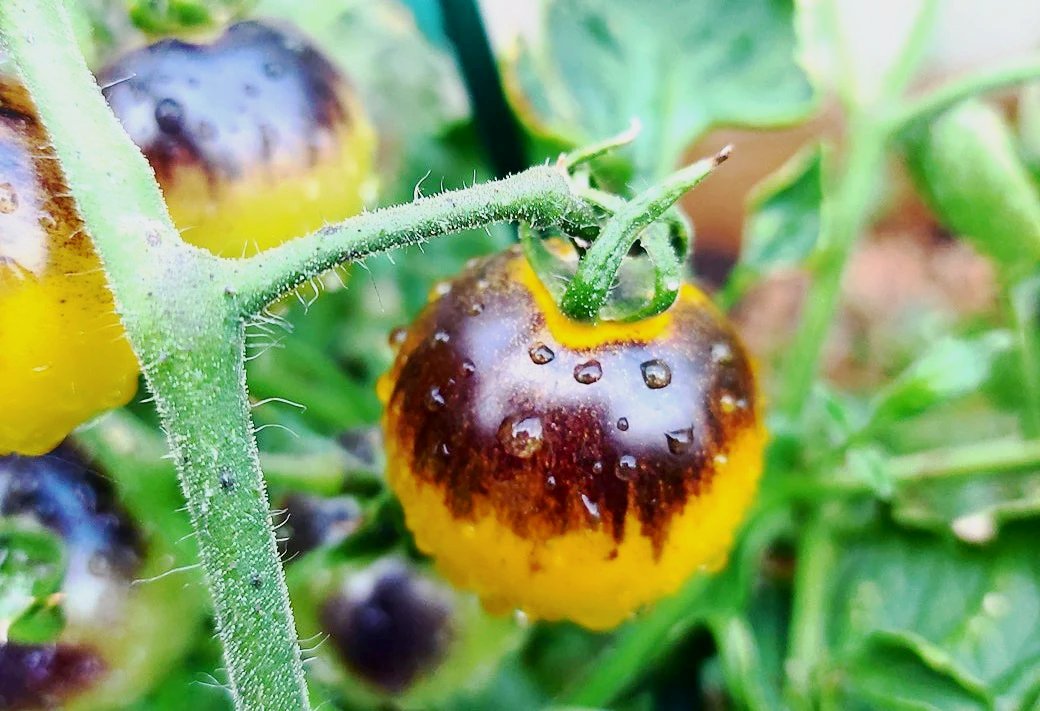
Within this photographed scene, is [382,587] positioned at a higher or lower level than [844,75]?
lower

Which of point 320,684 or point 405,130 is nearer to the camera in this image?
point 320,684

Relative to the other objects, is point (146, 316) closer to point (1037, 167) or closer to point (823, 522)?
point (823, 522)

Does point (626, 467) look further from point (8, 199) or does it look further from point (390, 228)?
point (8, 199)

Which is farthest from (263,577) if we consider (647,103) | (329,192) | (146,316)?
(647,103)

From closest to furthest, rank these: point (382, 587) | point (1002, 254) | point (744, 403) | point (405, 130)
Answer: point (744, 403)
point (382, 587)
point (1002, 254)
point (405, 130)

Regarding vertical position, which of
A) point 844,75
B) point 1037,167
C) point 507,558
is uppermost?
point 844,75

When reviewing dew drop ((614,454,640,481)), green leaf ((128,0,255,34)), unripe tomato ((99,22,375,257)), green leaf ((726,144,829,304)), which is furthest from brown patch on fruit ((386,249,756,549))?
green leaf ((726,144,829,304))

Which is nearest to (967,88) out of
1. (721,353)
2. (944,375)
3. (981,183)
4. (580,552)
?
(981,183)

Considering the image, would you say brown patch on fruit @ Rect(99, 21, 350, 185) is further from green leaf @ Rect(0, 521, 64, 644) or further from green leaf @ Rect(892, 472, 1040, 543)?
green leaf @ Rect(892, 472, 1040, 543)

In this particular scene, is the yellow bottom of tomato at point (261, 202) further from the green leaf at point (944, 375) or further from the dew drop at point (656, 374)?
the green leaf at point (944, 375)
